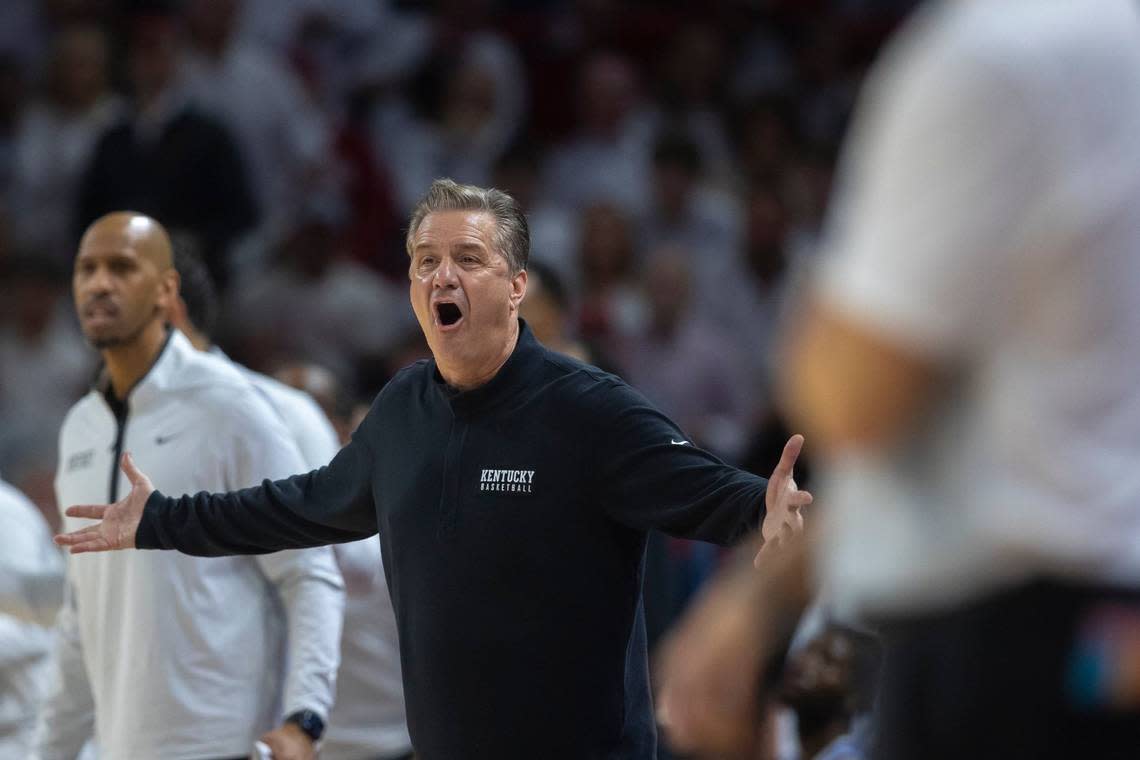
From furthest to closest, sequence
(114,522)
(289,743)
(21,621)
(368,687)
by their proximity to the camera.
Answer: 1. (368,687)
2. (21,621)
3. (289,743)
4. (114,522)

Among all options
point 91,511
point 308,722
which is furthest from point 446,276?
point 308,722

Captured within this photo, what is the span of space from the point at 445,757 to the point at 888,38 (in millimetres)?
9184

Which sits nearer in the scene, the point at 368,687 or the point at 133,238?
the point at 133,238

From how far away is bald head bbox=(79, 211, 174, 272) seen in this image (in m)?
5.64

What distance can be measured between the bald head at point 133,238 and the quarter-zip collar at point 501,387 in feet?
5.08

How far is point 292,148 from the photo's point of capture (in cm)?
1066

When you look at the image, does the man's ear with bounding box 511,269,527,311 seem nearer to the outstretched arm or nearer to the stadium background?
the outstretched arm

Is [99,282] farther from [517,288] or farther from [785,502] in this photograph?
[785,502]

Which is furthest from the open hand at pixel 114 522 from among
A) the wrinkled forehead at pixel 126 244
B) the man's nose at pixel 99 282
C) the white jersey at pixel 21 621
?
the white jersey at pixel 21 621

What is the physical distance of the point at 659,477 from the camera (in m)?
4.16

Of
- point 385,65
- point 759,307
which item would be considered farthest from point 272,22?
point 759,307

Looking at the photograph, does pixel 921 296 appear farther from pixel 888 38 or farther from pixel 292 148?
pixel 888 38

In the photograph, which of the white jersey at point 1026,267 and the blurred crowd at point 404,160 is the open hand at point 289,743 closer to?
the white jersey at point 1026,267

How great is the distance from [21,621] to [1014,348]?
4.75 metres
